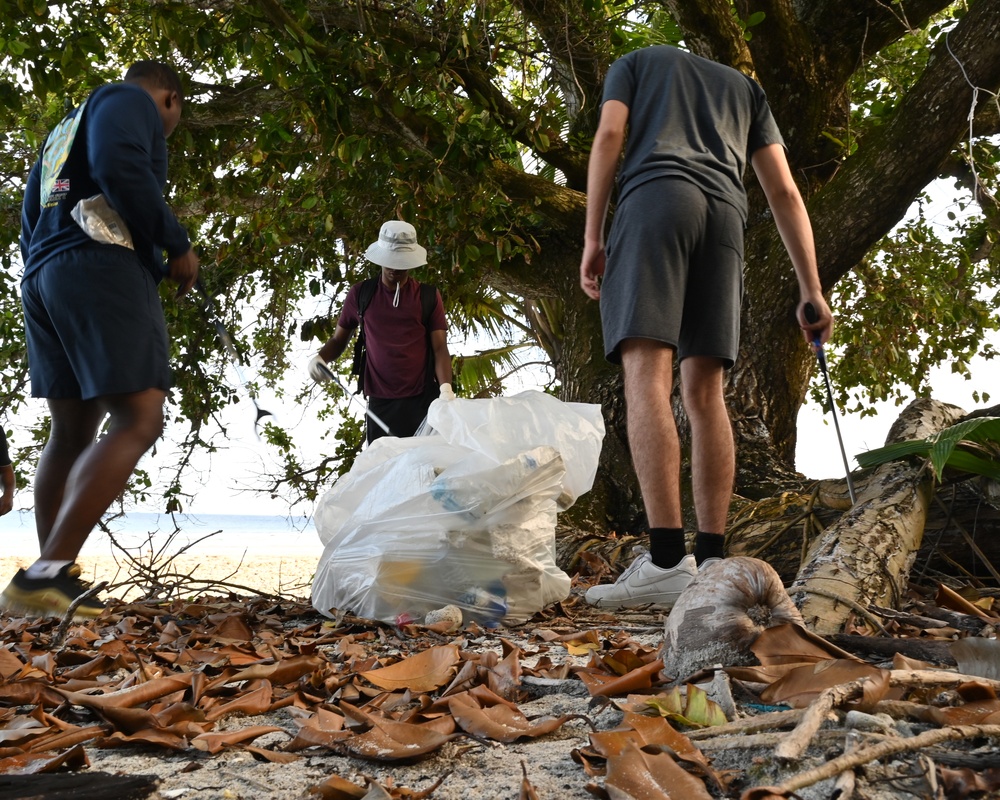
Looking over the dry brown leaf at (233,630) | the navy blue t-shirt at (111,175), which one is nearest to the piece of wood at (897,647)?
the dry brown leaf at (233,630)

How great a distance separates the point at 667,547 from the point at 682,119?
1394mm

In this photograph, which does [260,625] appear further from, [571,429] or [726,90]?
[726,90]

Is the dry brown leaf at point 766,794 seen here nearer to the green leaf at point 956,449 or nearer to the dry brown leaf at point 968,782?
the dry brown leaf at point 968,782

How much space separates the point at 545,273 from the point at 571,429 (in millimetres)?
3482

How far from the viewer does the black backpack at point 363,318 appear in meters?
4.71

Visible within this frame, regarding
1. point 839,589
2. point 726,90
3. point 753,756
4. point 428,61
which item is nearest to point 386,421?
point 428,61

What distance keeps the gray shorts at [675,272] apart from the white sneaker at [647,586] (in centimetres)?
67

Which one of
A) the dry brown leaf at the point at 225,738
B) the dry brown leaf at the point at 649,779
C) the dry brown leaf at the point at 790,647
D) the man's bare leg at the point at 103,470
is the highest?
the man's bare leg at the point at 103,470

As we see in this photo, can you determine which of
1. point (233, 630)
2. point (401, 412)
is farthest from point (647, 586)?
point (401, 412)

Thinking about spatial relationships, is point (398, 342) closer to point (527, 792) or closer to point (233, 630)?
point (233, 630)

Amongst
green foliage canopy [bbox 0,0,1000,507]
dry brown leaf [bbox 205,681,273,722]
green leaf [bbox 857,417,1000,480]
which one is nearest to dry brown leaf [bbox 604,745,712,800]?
dry brown leaf [bbox 205,681,273,722]

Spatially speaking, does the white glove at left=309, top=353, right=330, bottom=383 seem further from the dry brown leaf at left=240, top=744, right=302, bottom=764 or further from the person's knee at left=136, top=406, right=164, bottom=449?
the dry brown leaf at left=240, top=744, right=302, bottom=764

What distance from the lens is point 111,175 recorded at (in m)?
2.70

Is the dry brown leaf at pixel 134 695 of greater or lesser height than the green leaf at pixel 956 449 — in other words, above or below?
below
